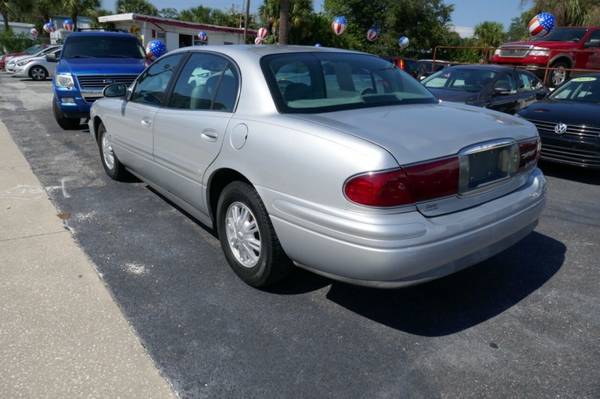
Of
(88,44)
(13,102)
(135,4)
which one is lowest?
(13,102)

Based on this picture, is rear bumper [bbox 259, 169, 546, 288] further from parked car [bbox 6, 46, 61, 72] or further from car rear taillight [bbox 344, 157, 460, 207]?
parked car [bbox 6, 46, 61, 72]

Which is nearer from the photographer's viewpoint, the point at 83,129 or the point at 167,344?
the point at 167,344

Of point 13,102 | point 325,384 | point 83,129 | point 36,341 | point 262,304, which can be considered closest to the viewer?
point 325,384

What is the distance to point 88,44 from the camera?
9453 millimetres

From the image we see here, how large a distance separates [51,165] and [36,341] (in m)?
4.45

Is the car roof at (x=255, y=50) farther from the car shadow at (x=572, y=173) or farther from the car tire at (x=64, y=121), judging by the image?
the car tire at (x=64, y=121)

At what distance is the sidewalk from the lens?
2.27 m

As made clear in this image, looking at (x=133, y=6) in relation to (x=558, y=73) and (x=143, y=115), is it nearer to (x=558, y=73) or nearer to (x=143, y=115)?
(x=558, y=73)

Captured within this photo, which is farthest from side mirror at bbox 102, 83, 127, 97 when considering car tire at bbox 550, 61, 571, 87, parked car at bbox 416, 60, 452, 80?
parked car at bbox 416, 60, 452, 80

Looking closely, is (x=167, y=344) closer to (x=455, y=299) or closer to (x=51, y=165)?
(x=455, y=299)

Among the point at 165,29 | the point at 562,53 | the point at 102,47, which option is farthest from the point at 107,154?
the point at 165,29

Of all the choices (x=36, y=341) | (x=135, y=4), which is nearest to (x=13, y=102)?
(x=36, y=341)

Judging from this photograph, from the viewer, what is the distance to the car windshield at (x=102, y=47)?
9.32 meters

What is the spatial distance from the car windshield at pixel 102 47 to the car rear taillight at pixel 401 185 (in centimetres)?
860
